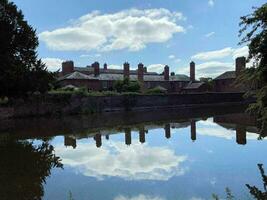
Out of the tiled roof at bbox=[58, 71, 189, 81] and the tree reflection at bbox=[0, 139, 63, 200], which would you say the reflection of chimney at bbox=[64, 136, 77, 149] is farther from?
the tiled roof at bbox=[58, 71, 189, 81]

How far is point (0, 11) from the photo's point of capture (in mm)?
33156

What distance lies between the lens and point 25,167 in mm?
12023

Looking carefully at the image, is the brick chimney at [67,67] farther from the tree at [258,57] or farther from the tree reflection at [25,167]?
the tree at [258,57]

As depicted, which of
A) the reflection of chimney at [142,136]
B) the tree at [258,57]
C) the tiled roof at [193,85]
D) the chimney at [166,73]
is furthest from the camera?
the chimney at [166,73]

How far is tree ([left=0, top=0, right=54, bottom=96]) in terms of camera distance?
3172cm

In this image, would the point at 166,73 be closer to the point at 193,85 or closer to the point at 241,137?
the point at 193,85

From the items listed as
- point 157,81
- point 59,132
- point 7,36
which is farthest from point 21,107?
point 157,81

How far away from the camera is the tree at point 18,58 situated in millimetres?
31719

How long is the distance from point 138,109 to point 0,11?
23301 mm

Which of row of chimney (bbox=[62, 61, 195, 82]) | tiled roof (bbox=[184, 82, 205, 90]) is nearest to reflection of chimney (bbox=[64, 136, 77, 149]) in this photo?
row of chimney (bbox=[62, 61, 195, 82])

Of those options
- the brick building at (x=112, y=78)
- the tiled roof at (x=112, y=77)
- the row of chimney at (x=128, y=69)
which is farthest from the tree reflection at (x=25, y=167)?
the row of chimney at (x=128, y=69)

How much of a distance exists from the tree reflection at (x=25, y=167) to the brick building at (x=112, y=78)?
50273 mm

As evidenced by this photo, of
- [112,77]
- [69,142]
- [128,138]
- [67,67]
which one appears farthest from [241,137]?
[112,77]

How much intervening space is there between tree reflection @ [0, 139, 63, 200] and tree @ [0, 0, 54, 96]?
48.2 feet
